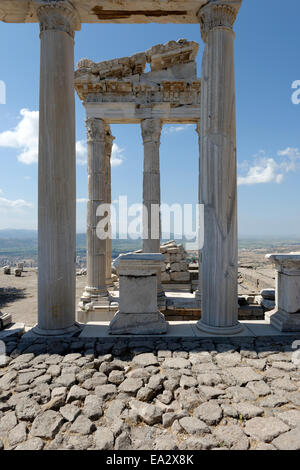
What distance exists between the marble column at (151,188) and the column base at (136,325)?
671cm

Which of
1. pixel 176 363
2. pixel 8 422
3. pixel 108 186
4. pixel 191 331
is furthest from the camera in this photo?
pixel 108 186

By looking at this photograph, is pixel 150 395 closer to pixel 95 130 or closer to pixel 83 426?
pixel 83 426

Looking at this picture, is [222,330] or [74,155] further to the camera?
[74,155]

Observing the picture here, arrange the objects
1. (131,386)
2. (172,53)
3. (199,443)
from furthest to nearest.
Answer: (172,53)
(131,386)
(199,443)

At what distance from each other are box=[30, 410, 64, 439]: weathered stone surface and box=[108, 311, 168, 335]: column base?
2.71 m

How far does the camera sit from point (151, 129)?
44.0 feet

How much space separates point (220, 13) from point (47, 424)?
8.33m

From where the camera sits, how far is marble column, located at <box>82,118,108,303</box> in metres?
13.1

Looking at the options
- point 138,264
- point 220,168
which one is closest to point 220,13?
point 220,168

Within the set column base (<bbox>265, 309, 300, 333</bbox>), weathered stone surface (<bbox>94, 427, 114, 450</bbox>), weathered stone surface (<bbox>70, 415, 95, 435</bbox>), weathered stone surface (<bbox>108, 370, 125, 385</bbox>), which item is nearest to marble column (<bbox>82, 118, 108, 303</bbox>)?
column base (<bbox>265, 309, 300, 333</bbox>)

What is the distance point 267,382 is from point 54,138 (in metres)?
6.26

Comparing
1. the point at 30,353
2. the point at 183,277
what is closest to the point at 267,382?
the point at 30,353

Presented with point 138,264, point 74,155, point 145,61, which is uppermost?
point 145,61

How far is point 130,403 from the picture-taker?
3881 millimetres
